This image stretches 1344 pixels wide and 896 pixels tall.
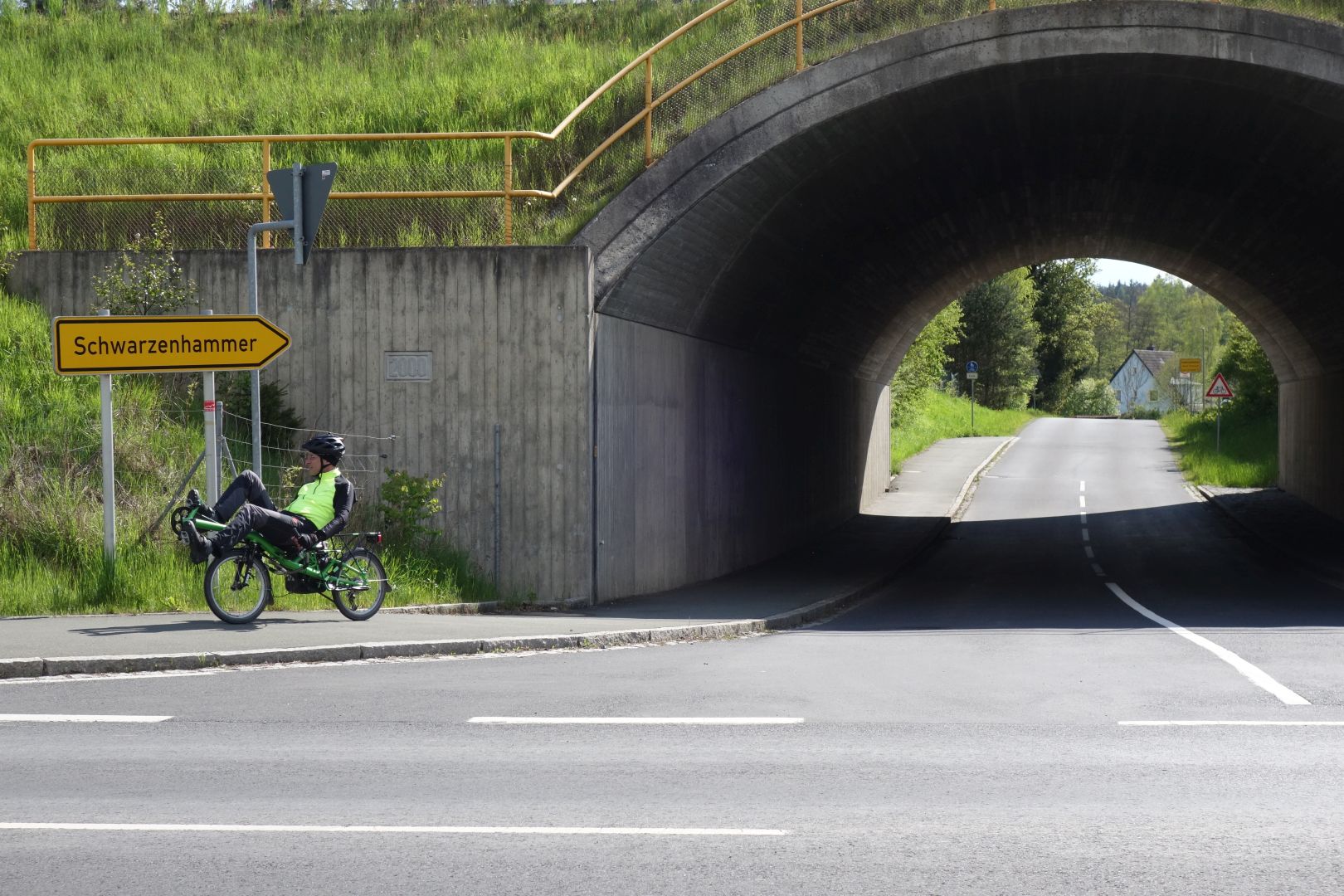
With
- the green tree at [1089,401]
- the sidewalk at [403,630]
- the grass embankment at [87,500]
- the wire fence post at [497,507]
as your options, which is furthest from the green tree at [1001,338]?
the grass embankment at [87,500]

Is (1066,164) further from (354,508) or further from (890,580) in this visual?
(354,508)

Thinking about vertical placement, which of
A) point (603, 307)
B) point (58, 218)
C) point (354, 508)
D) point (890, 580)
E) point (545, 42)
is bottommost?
point (890, 580)

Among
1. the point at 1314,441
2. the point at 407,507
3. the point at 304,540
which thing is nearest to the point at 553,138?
the point at 407,507

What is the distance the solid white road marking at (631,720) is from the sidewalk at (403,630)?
3114mm

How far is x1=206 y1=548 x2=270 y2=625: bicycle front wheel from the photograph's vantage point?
40.1 ft

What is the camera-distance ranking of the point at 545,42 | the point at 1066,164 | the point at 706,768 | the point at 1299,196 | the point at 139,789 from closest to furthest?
the point at 139,789 < the point at 706,768 < the point at 1299,196 < the point at 1066,164 < the point at 545,42

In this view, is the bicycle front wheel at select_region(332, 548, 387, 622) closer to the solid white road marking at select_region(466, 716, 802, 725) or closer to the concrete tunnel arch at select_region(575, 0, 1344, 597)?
the concrete tunnel arch at select_region(575, 0, 1344, 597)

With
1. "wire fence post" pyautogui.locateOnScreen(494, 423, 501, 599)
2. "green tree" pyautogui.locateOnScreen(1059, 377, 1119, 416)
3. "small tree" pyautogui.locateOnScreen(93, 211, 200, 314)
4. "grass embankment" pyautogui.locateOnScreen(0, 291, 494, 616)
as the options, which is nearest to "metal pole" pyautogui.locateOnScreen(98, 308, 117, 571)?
"grass embankment" pyautogui.locateOnScreen(0, 291, 494, 616)

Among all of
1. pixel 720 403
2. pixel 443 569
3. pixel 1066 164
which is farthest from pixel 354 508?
pixel 1066 164

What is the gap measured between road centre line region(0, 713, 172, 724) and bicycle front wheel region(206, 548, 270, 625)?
3652 millimetres

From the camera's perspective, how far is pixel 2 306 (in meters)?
16.0

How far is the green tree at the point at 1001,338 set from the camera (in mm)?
92062

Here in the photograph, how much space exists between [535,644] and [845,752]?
5.16 meters

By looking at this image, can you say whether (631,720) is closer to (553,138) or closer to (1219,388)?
(553,138)
